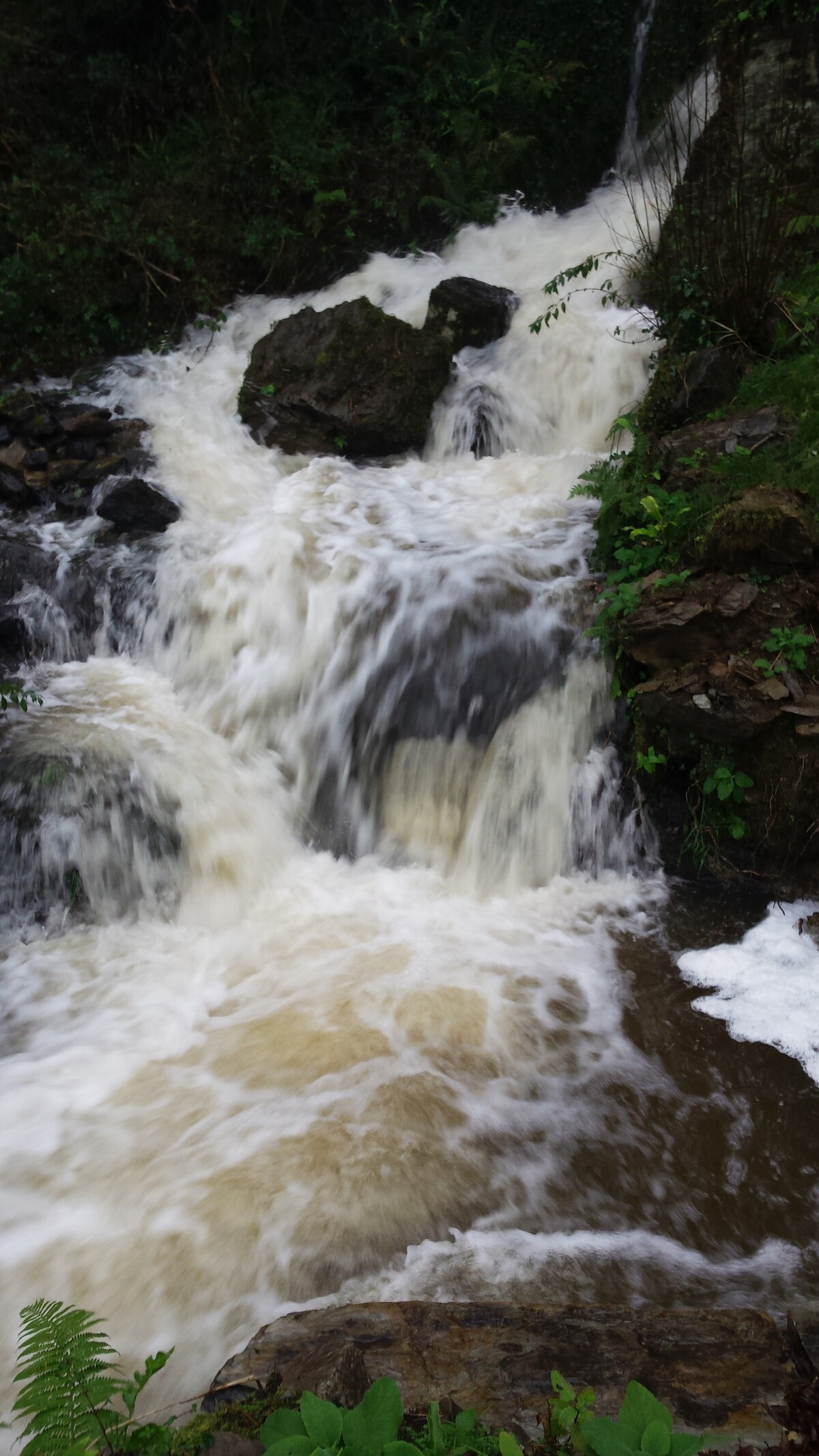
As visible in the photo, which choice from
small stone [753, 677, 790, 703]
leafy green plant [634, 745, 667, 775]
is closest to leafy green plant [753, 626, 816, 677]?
small stone [753, 677, 790, 703]

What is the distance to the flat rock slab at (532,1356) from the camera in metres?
1.94

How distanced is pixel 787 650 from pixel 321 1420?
4.13 metres

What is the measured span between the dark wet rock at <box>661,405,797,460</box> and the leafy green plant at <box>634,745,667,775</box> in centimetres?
210

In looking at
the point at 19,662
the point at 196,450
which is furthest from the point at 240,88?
the point at 19,662

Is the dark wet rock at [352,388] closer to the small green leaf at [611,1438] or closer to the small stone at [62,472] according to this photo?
the small stone at [62,472]

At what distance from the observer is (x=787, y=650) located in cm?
464

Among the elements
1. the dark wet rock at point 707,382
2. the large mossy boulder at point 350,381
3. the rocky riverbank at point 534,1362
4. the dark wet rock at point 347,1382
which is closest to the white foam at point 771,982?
the rocky riverbank at point 534,1362

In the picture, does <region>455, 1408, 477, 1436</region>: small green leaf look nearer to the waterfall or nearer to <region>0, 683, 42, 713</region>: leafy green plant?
<region>0, 683, 42, 713</region>: leafy green plant

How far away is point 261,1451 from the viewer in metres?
1.80

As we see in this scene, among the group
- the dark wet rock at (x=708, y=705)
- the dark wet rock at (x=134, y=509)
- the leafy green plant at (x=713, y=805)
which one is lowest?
the leafy green plant at (x=713, y=805)

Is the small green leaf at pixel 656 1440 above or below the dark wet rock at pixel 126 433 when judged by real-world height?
below

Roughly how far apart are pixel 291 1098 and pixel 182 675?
3.75 meters

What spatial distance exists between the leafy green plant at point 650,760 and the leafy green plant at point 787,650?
28.9 inches

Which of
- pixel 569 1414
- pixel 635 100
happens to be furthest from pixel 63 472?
pixel 635 100
